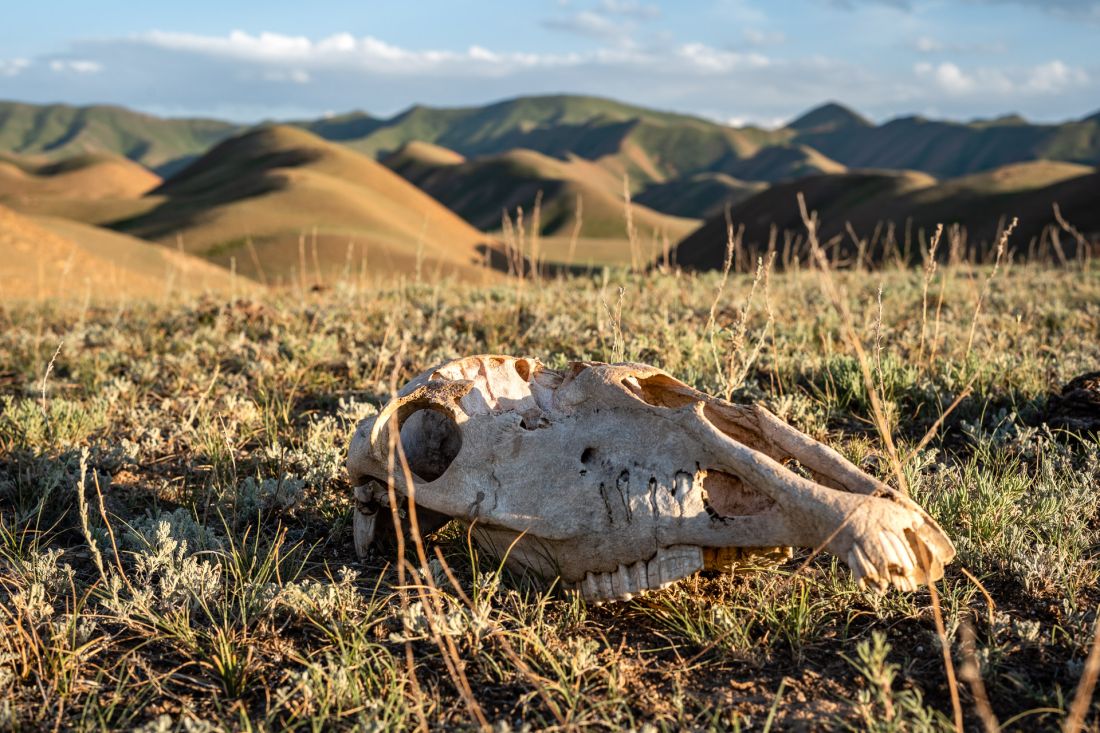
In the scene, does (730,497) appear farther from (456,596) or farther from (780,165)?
(780,165)

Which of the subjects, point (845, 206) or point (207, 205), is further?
point (207, 205)

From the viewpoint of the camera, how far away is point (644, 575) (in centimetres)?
285

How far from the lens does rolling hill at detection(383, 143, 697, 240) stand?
307 feet

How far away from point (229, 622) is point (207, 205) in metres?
59.3

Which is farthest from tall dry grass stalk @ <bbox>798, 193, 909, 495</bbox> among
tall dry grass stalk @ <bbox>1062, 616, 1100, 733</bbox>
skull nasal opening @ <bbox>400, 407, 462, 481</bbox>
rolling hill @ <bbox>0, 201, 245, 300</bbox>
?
rolling hill @ <bbox>0, 201, 245, 300</bbox>

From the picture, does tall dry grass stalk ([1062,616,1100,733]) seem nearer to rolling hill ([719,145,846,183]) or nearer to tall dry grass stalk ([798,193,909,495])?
tall dry grass stalk ([798,193,909,495])

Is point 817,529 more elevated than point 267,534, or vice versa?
point 817,529

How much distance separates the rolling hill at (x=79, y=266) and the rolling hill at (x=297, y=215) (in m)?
3.28

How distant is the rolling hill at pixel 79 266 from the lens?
18.6 metres

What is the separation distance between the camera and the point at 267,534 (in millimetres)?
3777

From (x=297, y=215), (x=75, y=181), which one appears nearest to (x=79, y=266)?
(x=297, y=215)

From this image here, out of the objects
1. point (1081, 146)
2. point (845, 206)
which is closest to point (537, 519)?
point (845, 206)

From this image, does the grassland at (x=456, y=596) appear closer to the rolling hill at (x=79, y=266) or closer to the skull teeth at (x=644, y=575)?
the skull teeth at (x=644, y=575)

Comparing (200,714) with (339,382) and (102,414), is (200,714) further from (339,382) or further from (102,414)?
(339,382)
